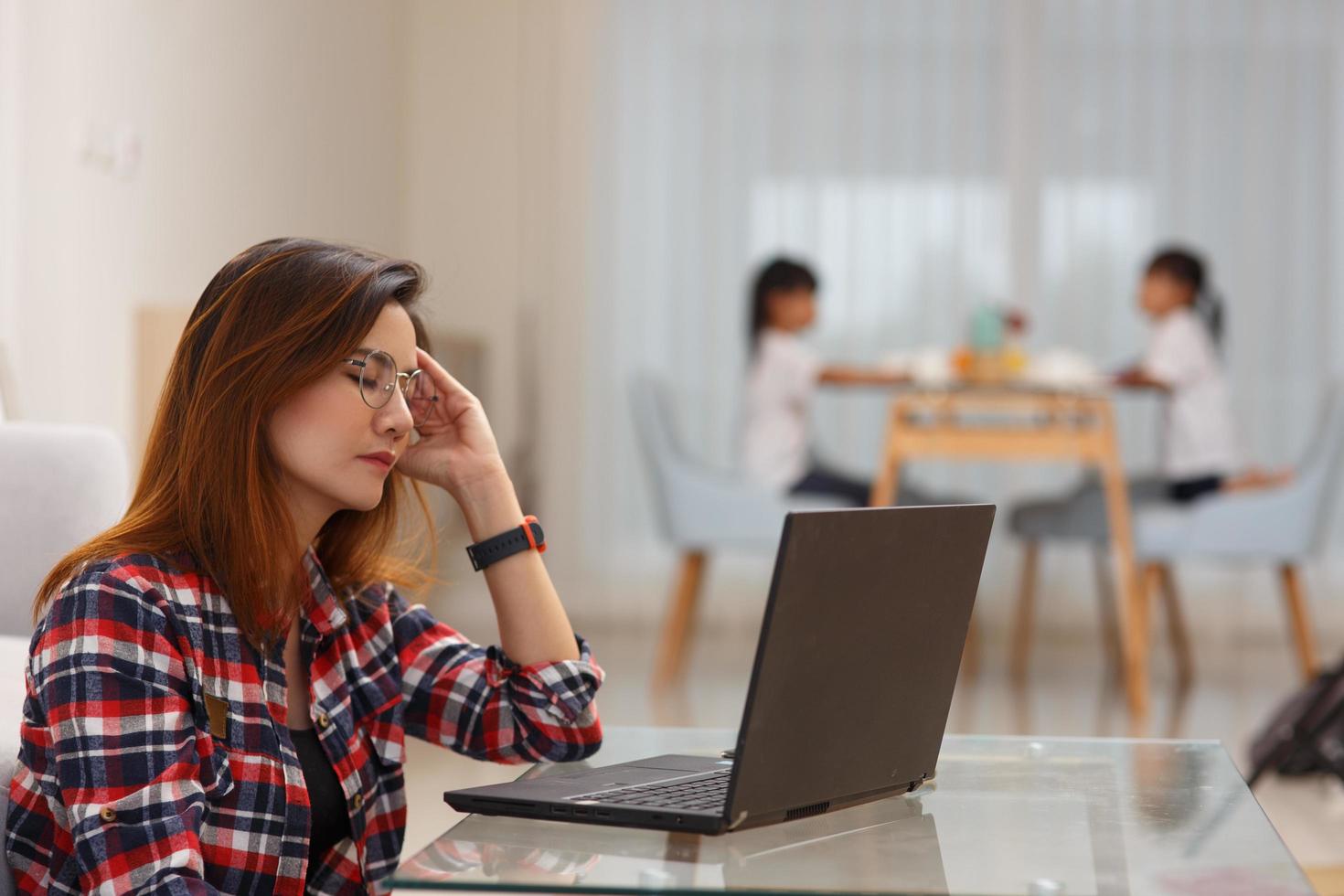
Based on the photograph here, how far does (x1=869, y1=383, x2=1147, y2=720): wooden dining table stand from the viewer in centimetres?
386

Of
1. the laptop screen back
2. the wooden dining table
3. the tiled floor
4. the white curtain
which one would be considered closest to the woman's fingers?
the laptop screen back

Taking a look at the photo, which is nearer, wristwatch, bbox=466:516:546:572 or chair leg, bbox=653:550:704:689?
wristwatch, bbox=466:516:546:572

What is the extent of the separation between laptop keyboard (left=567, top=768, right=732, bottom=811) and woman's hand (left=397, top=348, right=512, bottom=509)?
0.31 meters

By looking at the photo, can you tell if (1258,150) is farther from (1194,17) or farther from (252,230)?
(252,230)

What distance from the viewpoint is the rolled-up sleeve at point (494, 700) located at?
4.08 feet

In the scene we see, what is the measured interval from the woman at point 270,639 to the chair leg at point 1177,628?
140 inches

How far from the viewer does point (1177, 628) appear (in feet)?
14.8

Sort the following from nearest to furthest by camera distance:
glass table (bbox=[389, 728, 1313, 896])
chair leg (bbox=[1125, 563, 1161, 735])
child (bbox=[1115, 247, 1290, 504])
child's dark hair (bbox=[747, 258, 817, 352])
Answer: glass table (bbox=[389, 728, 1313, 896]) < chair leg (bbox=[1125, 563, 1161, 735]) < child (bbox=[1115, 247, 1290, 504]) < child's dark hair (bbox=[747, 258, 817, 352])

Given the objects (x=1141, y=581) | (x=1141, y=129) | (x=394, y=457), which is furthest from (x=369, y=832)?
(x=1141, y=129)

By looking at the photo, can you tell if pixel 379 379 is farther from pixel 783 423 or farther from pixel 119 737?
pixel 783 423

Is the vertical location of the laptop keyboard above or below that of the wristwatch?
below

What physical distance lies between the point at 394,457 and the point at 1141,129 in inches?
177

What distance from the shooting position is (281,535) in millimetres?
1107

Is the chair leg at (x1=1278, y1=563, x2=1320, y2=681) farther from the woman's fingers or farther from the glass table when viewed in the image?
the woman's fingers
